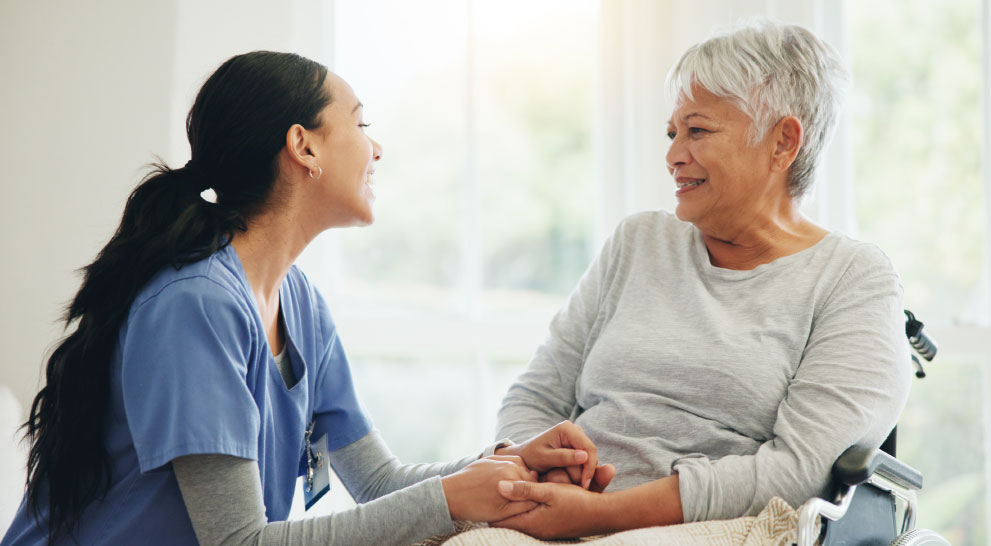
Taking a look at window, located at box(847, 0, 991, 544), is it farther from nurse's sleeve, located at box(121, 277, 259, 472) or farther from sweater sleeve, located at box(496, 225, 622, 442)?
nurse's sleeve, located at box(121, 277, 259, 472)

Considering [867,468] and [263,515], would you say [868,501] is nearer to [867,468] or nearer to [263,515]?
[867,468]

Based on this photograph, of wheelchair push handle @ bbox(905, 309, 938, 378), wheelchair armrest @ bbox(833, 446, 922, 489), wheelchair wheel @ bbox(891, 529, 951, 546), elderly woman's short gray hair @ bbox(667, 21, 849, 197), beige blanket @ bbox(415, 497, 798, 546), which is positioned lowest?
wheelchair wheel @ bbox(891, 529, 951, 546)

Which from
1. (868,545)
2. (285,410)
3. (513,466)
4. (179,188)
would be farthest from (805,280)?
(179,188)

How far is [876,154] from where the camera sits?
2441 mm

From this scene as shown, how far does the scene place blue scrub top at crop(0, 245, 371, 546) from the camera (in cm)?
113

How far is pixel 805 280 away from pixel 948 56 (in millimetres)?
1356

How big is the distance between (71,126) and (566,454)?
5.17ft

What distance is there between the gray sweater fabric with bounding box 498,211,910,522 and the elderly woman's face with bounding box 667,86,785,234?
0.09 meters

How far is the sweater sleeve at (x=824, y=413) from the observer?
1.31m

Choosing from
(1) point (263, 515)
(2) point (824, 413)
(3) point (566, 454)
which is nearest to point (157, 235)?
(1) point (263, 515)

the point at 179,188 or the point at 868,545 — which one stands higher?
the point at 179,188

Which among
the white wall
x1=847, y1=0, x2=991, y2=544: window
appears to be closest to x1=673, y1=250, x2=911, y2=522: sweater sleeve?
x1=847, y1=0, x2=991, y2=544: window

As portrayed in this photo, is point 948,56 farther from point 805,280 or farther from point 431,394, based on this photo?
point 431,394

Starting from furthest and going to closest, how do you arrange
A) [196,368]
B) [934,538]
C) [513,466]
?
[934,538]
[513,466]
[196,368]
